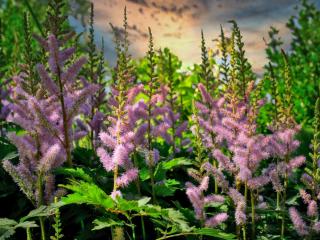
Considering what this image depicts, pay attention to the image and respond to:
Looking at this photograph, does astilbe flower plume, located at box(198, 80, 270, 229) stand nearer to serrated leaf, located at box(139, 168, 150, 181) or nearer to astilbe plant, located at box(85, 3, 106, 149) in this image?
serrated leaf, located at box(139, 168, 150, 181)

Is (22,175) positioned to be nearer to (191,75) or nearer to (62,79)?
(62,79)

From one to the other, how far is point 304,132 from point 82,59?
12.7ft

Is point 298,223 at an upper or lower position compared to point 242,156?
lower

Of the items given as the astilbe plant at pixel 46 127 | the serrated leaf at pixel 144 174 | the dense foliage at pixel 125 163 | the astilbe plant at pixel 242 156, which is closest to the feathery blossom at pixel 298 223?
the dense foliage at pixel 125 163

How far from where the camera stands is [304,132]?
237 inches

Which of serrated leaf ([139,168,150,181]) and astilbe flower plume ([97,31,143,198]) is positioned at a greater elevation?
astilbe flower plume ([97,31,143,198])

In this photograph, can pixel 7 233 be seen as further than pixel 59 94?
No

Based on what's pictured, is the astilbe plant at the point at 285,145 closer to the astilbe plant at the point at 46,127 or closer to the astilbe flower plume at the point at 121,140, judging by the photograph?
the astilbe flower plume at the point at 121,140

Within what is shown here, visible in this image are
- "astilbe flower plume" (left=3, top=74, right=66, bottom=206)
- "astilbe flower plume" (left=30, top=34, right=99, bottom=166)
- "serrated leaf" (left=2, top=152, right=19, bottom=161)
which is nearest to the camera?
"astilbe flower plume" (left=3, top=74, right=66, bottom=206)

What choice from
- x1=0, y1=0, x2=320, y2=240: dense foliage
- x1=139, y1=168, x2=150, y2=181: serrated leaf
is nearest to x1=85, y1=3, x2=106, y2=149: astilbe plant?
x1=0, y1=0, x2=320, y2=240: dense foliage

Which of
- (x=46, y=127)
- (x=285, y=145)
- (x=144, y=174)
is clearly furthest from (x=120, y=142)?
(x=285, y=145)

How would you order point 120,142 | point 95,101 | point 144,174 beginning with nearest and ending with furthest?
point 120,142 → point 144,174 → point 95,101

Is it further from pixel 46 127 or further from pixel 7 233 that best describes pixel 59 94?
pixel 7 233

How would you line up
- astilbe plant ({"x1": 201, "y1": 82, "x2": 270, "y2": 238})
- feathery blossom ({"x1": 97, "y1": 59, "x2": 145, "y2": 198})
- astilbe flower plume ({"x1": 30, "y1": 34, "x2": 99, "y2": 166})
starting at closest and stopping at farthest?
1. astilbe flower plume ({"x1": 30, "y1": 34, "x2": 99, "y2": 166})
2. feathery blossom ({"x1": 97, "y1": 59, "x2": 145, "y2": 198})
3. astilbe plant ({"x1": 201, "y1": 82, "x2": 270, "y2": 238})
